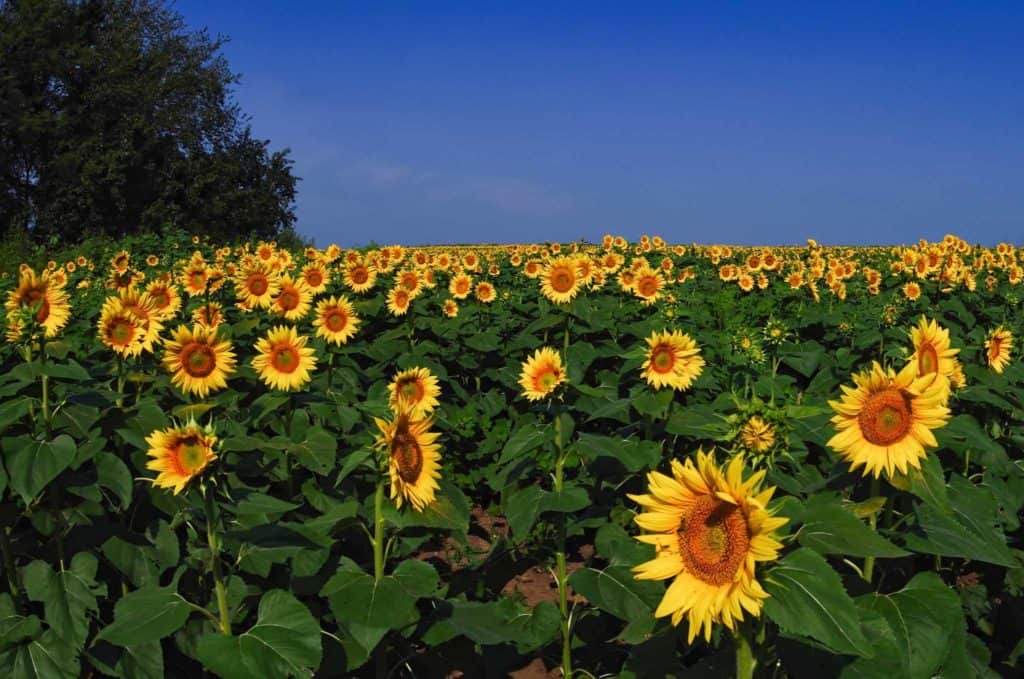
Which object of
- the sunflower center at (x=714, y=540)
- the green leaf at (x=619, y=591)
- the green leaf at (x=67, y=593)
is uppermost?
the sunflower center at (x=714, y=540)

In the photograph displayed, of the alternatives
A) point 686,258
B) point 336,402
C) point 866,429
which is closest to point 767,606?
point 866,429

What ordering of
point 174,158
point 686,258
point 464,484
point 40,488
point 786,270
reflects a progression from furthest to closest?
point 174,158, point 686,258, point 786,270, point 464,484, point 40,488

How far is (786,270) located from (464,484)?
9943 millimetres

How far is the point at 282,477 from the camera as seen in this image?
428cm

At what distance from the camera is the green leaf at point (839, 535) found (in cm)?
206

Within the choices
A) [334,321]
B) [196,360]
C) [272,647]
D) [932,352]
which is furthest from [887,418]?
[334,321]

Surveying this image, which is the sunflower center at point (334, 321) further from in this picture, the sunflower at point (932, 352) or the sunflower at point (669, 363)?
the sunflower at point (932, 352)

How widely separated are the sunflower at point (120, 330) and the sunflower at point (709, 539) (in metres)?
3.85

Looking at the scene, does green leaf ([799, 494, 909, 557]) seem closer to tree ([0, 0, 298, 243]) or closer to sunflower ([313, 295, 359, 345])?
sunflower ([313, 295, 359, 345])

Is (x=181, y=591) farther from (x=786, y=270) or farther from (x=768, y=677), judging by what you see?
(x=786, y=270)

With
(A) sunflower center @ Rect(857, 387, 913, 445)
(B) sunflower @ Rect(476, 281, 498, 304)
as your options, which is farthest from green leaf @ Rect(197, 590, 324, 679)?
(B) sunflower @ Rect(476, 281, 498, 304)

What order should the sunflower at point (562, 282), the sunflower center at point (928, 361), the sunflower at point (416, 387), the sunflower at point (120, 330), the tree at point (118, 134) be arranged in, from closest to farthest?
the sunflower center at point (928, 361) < the sunflower at point (416, 387) < the sunflower at point (120, 330) < the sunflower at point (562, 282) < the tree at point (118, 134)

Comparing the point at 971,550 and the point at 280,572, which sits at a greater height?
the point at 971,550

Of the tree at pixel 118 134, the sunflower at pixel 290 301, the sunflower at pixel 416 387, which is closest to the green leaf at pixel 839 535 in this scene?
the sunflower at pixel 416 387
